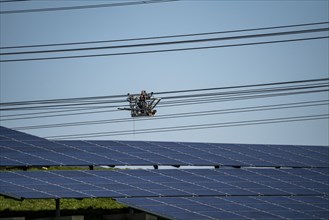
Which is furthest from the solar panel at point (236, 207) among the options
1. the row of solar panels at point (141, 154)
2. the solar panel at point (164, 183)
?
the row of solar panels at point (141, 154)

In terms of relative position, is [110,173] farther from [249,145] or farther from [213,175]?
[249,145]

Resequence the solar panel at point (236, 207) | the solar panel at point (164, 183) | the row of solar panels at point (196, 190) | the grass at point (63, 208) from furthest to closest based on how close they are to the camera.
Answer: the grass at point (63, 208)
the solar panel at point (164, 183)
the row of solar panels at point (196, 190)
the solar panel at point (236, 207)

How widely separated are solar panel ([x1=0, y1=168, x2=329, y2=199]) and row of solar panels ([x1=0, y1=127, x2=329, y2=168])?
58 centimetres

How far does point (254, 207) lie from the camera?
129ft

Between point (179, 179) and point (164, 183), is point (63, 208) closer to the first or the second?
point (164, 183)

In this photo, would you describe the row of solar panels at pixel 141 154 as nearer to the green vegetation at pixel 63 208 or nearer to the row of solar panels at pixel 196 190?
the row of solar panels at pixel 196 190

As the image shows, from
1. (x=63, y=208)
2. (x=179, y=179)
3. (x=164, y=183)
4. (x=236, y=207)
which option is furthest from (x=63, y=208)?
(x=236, y=207)

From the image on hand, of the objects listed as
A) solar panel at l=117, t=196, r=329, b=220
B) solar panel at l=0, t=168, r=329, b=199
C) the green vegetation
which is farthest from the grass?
solar panel at l=117, t=196, r=329, b=220

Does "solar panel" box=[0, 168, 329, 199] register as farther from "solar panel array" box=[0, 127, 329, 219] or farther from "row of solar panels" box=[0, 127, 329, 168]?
Result: "row of solar panels" box=[0, 127, 329, 168]

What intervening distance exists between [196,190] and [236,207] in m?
2.77

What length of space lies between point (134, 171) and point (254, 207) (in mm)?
7021

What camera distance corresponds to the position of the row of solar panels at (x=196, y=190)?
121ft

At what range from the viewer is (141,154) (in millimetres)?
42531

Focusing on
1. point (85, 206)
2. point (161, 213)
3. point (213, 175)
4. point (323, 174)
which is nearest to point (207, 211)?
point (161, 213)
